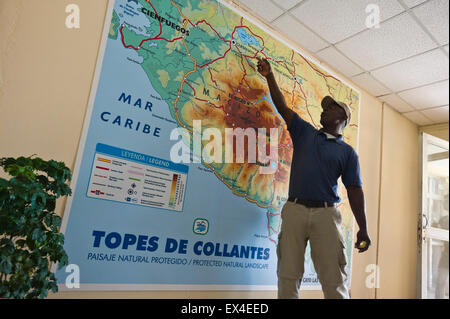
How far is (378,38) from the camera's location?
2.51 metres

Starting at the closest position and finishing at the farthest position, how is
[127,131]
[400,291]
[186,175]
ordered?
1. [127,131]
2. [186,175]
3. [400,291]

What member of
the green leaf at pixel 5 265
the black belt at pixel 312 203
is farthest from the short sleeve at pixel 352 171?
the green leaf at pixel 5 265

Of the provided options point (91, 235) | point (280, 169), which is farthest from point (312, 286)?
point (91, 235)

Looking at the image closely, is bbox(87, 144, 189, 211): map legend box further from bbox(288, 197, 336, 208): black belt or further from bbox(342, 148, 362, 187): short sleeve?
bbox(342, 148, 362, 187): short sleeve

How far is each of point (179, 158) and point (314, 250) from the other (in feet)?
3.13

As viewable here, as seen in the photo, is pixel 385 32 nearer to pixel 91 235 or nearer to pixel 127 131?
pixel 127 131

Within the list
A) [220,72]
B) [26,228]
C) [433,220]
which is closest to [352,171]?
[220,72]

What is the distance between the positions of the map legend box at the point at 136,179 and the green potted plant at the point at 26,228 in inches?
16.2

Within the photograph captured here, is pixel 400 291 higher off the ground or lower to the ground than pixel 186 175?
lower

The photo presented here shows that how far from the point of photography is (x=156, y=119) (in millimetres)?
1759

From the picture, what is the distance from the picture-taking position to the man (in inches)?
66.7

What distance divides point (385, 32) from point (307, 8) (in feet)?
2.25

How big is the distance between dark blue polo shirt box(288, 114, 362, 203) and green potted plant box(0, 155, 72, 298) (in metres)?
1.29

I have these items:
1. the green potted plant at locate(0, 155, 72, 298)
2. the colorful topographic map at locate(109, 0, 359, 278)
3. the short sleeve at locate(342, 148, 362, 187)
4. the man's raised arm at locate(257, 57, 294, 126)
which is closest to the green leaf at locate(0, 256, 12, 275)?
the green potted plant at locate(0, 155, 72, 298)
